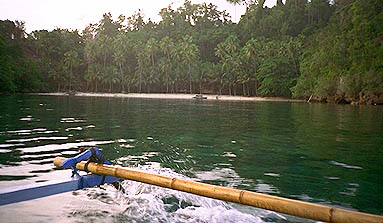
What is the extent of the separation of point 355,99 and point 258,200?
51.6 m

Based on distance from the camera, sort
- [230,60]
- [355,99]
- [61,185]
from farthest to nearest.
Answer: [230,60] → [355,99] → [61,185]

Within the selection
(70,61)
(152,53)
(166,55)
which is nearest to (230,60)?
(166,55)

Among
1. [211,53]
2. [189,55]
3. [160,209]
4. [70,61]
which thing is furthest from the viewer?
[211,53]

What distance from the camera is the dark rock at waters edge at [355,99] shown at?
47.6 meters

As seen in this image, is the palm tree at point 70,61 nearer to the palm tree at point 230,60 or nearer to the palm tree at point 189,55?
the palm tree at point 189,55

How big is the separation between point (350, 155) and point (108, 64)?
95.9m

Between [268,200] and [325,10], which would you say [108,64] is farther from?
[268,200]

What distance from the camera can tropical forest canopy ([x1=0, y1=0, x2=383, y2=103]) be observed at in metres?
55.8

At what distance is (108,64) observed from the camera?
10212 centimetres

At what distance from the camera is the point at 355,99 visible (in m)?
51.0

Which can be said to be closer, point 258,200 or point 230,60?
point 258,200

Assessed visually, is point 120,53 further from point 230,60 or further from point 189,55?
point 230,60

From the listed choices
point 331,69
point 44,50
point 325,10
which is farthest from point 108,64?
point 331,69

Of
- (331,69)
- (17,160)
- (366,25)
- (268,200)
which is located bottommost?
(17,160)
